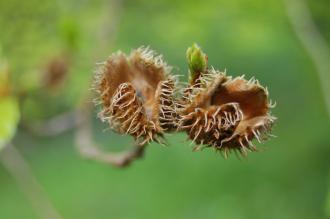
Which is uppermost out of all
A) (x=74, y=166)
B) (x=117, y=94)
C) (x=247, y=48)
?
(x=74, y=166)

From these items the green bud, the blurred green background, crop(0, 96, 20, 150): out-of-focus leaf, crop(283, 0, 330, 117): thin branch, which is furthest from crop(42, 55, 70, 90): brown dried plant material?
the green bud

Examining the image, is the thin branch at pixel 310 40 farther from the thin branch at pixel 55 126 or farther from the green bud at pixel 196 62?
the green bud at pixel 196 62

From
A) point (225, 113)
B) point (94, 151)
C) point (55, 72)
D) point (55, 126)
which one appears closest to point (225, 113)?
point (225, 113)

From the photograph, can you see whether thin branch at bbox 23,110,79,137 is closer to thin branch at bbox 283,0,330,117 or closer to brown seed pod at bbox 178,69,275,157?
thin branch at bbox 283,0,330,117

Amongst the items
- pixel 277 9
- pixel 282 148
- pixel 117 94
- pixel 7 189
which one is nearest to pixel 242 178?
pixel 282 148

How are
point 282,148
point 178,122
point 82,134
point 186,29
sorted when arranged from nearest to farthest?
point 178,122 → point 82,134 → point 186,29 → point 282,148

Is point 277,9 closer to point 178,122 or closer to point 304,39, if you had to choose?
point 304,39
